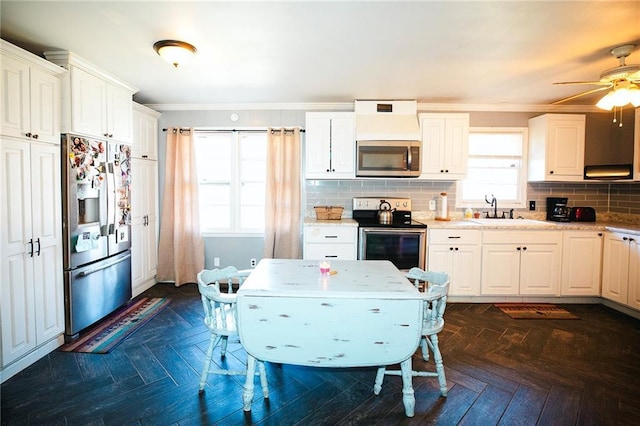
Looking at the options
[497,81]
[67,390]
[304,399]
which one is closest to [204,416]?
[304,399]

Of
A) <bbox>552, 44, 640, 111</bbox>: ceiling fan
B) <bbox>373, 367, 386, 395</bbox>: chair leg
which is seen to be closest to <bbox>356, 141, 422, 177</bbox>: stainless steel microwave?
<bbox>552, 44, 640, 111</bbox>: ceiling fan

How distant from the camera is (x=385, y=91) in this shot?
3680 millimetres

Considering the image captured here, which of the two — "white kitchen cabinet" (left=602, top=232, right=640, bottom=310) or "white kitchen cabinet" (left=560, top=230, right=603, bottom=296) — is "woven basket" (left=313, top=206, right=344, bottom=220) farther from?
"white kitchen cabinet" (left=602, top=232, right=640, bottom=310)

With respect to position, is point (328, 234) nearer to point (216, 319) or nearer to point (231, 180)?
point (231, 180)

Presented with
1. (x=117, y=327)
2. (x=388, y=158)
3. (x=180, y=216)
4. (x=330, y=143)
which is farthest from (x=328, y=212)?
(x=117, y=327)

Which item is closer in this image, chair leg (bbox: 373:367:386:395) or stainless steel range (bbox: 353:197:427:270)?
chair leg (bbox: 373:367:386:395)

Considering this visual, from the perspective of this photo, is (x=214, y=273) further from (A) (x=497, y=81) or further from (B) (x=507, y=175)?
(B) (x=507, y=175)

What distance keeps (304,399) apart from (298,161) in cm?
287

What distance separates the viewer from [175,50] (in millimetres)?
2459

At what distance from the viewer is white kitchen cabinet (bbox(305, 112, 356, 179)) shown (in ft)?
12.9

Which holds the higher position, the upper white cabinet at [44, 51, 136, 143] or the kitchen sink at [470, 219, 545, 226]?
the upper white cabinet at [44, 51, 136, 143]

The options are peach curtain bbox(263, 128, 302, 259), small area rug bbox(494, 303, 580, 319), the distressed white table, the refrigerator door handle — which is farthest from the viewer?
peach curtain bbox(263, 128, 302, 259)

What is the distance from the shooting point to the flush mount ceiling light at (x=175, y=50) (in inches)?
96.4

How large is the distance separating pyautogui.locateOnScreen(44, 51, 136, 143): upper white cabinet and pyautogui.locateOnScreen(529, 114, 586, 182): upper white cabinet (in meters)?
4.80
